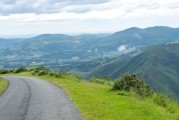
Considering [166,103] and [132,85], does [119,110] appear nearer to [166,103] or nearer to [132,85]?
[166,103]

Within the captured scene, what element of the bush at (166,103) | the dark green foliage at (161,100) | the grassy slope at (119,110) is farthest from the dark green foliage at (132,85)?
the grassy slope at (119,110)

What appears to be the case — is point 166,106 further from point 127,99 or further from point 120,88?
point 120,88

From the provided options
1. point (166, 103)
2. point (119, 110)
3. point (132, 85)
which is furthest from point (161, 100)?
point (132, 85)

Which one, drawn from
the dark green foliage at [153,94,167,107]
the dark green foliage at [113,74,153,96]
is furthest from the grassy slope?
the dark green foliage at [113,74,153,96]

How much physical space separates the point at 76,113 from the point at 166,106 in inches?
305

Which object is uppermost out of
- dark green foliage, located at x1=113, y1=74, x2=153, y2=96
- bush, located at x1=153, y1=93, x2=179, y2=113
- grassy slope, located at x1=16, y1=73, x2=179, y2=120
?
dark green foliage, located at x1=113, y1=74, x2=153, y2=96

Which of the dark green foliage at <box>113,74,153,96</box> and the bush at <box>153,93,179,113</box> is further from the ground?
the dark green foliage at <box>113,74,153,96</box>

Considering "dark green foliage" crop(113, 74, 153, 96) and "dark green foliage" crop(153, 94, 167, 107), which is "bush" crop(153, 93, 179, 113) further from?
"dark green foliage" crop(113, 74, 153, 96)

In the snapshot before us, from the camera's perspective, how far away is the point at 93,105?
81.1 ft

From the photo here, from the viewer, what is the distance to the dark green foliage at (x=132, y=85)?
32688mm

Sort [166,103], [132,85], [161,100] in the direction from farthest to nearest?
[132,85] → [161,100] → [166,103]

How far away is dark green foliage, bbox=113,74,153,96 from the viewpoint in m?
32.7

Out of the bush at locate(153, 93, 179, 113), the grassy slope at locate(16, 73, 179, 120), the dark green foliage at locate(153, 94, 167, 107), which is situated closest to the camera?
the grassy slope at locate(16, 73, 179, 120)

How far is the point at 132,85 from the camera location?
34.4m
